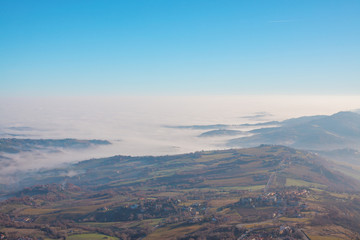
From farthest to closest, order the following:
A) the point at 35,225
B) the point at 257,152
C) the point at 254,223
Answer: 1. the point at 257,152
2. the point at 35,225
3. the point at 254,223

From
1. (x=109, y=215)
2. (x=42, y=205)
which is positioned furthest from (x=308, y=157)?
(x=42, y=205)

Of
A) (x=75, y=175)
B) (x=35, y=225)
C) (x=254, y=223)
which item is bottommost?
(x=75, y=175)

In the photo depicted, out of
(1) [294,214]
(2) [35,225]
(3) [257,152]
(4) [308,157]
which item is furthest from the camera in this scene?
(3) [257,152]

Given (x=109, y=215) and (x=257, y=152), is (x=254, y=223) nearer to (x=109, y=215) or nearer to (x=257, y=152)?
(x=109, y=215)

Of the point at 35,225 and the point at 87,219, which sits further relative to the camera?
the point at 87,219

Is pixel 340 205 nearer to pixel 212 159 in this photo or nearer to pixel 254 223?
pixel 254 223

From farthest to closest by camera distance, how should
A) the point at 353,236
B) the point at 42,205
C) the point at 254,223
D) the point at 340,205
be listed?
1. the point at 42,205
2. the point at 340,205
3. the point at 254,223
4. the point at 353,236

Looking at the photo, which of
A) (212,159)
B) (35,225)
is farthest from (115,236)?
(212,159)

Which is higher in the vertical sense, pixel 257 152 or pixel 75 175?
pixel 257 152

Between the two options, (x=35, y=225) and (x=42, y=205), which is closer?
(x=35, y=225)
